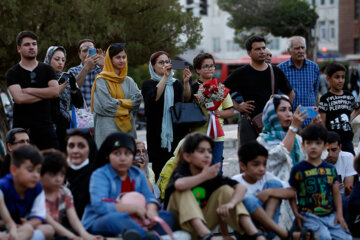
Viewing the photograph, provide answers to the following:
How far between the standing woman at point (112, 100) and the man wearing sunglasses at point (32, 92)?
55 cm

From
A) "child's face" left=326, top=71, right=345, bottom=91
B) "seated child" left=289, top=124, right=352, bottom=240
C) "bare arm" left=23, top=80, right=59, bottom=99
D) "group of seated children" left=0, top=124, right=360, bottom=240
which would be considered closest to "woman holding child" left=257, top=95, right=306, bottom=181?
"group of seated children" left=0, top=124, right=360, bottom=240

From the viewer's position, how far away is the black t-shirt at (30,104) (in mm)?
7047

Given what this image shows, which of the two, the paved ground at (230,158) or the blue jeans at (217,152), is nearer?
the blue jeans at (217,152)

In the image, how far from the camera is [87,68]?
26.0ft

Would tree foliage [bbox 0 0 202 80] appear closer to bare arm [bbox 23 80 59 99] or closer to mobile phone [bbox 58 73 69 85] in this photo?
mobile phone [bbox 58 73 69 85]

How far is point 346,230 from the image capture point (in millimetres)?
5938

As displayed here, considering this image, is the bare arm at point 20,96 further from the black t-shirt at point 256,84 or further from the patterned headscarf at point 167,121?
→ the black t-shirt at point 256,84

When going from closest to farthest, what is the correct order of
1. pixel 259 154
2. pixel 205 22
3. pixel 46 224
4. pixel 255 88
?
pixel 46 224 → pixel 259 154 → pixel 255 88 → pixel 205 22

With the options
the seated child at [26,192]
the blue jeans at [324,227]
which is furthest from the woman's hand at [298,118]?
the seated child at [26,192]

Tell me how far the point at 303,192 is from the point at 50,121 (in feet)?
9.76

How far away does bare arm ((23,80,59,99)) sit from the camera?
22.9 ft

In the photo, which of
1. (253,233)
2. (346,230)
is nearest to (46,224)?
(253,233)

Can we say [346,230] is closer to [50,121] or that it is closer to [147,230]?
[147,230]

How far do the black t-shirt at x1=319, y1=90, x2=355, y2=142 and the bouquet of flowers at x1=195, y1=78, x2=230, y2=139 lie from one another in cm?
138
